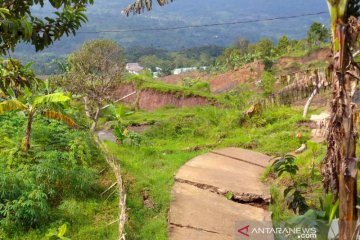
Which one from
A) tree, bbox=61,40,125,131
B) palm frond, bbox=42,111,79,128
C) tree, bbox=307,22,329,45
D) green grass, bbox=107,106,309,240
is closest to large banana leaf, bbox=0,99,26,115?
palm frond, bbox=42,111,79,128

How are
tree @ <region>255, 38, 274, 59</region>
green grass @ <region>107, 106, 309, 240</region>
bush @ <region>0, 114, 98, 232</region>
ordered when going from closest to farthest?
1. bush @ <region>0, 114, 98, 232</region>
2. green grass @ <region>107, 106, 309, 240</region>
3. tree @ <region>255, 38, 274, 59</region>

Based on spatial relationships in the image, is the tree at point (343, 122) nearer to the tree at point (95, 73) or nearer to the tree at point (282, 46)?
the tree at point (95, 73)

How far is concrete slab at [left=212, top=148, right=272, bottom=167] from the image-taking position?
9.07 metres

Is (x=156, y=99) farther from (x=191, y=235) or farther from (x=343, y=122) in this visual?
(x=343, y=122)

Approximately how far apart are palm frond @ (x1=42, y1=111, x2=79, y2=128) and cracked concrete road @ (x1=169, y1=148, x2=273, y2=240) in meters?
2.19

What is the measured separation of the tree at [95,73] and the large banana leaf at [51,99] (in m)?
7.44

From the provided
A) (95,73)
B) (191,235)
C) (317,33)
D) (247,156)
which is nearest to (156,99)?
(95,73)

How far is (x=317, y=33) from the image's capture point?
40.3 meters

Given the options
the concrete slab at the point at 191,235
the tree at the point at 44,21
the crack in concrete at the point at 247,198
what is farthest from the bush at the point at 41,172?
the tree at the point at 44,21

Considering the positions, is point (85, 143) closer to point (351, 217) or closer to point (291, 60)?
point (351, 217)

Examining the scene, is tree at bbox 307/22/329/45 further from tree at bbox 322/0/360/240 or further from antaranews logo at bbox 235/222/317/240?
tree at bbox 322/0/360/240

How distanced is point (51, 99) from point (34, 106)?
1.30 feet

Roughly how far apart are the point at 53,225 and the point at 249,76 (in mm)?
31002

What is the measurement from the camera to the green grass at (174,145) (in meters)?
6.58
